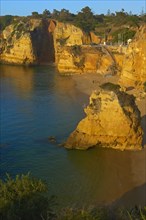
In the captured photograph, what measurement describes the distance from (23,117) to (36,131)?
5401mm

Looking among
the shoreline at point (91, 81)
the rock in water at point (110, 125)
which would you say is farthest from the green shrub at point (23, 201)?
the shoreline at point (91, 81)

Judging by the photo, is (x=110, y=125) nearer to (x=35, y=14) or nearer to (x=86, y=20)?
(x=86, y=20)

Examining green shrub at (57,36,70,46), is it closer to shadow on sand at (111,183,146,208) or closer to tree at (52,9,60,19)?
tree at (52,9,60,19)

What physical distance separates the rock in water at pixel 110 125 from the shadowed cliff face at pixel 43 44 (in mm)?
56526


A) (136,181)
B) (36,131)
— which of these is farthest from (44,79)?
(136,181)

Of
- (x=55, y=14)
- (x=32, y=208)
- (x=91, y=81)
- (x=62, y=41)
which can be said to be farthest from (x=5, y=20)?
(x=32, y=208)

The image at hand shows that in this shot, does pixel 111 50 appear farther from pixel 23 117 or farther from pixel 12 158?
pixel 12 158

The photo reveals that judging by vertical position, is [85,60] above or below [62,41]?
below

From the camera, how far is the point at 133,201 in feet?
76.3

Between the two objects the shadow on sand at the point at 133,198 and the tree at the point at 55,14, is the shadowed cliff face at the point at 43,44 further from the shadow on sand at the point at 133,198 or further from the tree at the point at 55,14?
the shadow on sand at the point at 133,198

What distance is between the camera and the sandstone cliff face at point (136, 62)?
49.8m

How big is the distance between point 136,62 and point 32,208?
40.0 metres

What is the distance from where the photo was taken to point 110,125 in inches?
1191

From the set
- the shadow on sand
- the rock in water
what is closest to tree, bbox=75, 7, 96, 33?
the rock in water
